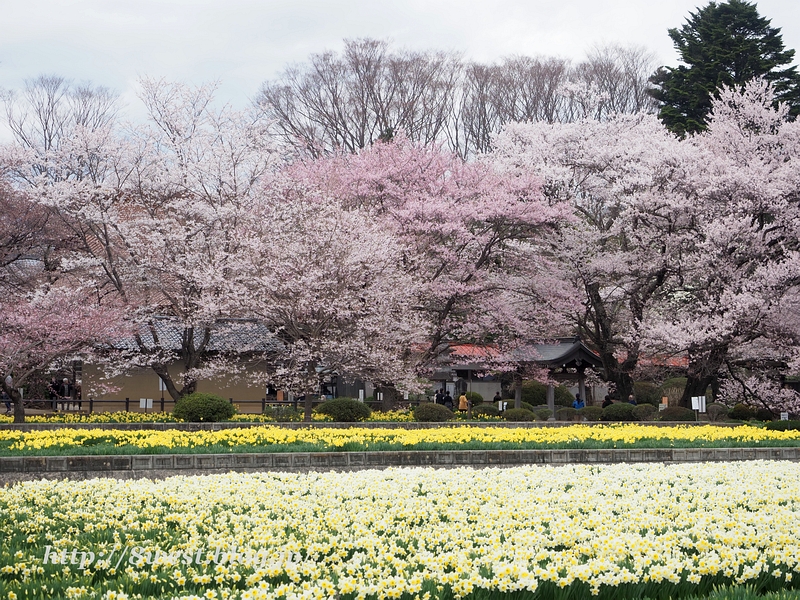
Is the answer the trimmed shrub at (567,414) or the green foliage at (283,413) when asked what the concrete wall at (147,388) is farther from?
the trimmed shrub at (567,414)

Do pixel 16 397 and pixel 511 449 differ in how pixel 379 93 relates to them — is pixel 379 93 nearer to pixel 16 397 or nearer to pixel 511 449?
pixel 16 397

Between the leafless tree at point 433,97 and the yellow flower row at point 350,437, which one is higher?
the leafless tree at point 433,97

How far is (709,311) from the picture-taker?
2545 cm

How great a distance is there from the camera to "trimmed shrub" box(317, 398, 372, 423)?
837 inches

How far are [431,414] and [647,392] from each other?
1514 cm

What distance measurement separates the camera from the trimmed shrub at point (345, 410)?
21.3 meters

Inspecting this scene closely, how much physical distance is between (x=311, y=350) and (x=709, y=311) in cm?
1257

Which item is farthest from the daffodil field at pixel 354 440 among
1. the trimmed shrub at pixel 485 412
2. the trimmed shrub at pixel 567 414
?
the trimmed shrub at pixel 567 414

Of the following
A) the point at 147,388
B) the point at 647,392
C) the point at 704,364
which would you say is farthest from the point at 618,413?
the point at 147,388

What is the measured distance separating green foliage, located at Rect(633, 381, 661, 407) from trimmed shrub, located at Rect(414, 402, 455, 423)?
1382 centimetres

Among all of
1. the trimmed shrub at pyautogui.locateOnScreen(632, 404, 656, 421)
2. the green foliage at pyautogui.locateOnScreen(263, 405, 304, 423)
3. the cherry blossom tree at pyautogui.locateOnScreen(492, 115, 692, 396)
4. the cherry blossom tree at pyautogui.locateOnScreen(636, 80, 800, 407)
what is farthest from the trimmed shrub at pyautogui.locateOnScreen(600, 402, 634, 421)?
the green foliage at pyautogui.locateOnScreen(263, 405, 304, 423)

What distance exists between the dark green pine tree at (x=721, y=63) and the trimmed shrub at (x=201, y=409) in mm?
26479

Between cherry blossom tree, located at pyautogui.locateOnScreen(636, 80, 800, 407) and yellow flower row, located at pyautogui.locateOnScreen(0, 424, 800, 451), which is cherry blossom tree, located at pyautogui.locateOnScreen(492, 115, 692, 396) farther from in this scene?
yellow flower row, located at pyautogui.locateOnScreen(0, 424, 800, 451)

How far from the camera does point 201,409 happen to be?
20.5m
